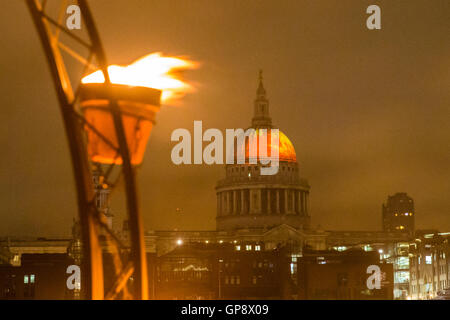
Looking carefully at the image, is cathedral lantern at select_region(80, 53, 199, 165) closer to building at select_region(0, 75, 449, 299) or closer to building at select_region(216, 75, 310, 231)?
building at select_region(0, 75, 449, 299)

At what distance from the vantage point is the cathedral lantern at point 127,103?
697cm

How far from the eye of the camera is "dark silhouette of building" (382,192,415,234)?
540 feet

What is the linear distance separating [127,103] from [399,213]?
162m

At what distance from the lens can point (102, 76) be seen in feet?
24.1

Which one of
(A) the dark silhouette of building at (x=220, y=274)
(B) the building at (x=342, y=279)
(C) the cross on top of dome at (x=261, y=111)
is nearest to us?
(B) the building at (x=342, y=279)

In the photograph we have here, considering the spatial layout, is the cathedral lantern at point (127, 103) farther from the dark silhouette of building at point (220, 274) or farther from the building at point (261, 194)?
the building at point (261, 194)

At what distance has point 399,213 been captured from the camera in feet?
543

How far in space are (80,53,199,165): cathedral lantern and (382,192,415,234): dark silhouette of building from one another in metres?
160

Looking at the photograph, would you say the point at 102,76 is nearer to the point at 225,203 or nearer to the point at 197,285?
the point at 197,285

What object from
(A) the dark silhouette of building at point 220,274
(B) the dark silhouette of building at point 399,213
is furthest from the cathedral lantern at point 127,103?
(B) the dark silhouette of building at point 399,213

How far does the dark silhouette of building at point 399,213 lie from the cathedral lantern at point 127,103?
6295 inches

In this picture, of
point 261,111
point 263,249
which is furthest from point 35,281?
point 261,111

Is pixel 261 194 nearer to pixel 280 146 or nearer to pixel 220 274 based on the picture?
pixel 280 146

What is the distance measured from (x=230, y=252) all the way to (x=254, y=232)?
24.2 metres
